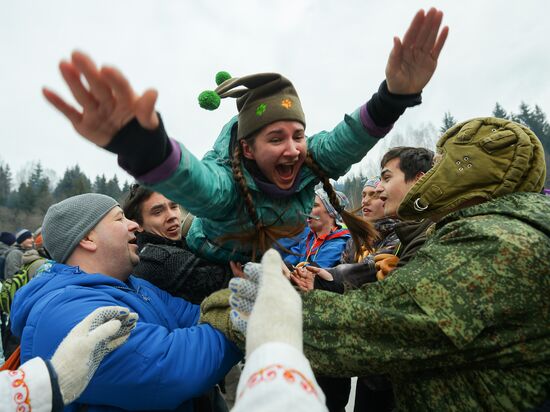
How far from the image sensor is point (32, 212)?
4716 cm

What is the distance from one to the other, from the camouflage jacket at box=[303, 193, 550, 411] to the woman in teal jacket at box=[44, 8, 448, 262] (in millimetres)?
678

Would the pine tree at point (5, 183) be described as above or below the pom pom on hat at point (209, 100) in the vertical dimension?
below

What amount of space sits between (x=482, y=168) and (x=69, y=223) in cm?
223

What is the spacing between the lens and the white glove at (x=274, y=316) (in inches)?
36.9

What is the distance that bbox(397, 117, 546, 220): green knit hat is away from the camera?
5.50 feet

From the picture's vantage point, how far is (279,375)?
829 millimetres

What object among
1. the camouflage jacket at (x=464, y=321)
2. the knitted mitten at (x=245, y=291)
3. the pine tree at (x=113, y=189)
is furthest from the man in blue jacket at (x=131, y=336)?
the pine tree at (x=113, y=189)

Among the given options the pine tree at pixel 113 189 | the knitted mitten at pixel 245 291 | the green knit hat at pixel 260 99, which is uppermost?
the green knit hat at pixel 260 99

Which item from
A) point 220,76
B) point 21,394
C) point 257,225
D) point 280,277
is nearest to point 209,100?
point 220,76

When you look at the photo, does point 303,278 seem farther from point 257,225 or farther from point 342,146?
point 342,146

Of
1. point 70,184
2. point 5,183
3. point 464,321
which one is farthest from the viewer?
point 5,183

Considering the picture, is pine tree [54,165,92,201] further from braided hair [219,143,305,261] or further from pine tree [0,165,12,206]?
braided hair [219,143,305,261]

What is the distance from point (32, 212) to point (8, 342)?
48.5 metres

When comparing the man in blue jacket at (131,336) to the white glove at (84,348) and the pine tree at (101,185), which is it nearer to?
the white glove at (84,348)
